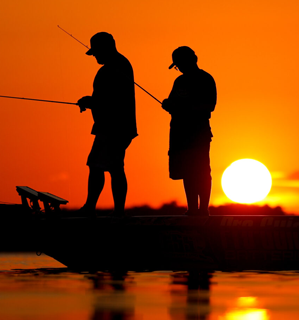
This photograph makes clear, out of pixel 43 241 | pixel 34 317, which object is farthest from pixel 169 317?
pixel 43 241

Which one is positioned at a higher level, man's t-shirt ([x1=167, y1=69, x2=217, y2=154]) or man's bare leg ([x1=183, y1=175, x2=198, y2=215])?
man's t-shirt ([x1=167, y1=69, x2=217, y2=154])

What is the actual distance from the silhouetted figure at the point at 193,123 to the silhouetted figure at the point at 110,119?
65 cm

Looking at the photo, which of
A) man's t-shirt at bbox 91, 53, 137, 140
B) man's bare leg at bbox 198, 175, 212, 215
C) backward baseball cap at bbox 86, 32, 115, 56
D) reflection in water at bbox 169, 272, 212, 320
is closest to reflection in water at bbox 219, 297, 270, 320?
reflection in water at bbox 169, 272, 212, 320

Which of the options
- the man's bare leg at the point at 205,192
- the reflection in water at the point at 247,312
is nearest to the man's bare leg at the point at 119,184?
the man's bare leg at the point at 205,192

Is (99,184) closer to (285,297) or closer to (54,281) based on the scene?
(54,281)

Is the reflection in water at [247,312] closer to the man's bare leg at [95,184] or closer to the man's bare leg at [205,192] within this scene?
the man's bare leg at [205,192]

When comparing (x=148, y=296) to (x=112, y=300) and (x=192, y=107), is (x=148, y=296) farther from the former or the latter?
(x=192, y=107)

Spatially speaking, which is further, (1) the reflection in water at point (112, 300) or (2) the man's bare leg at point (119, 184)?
(2) the man's bare leg at point (119, 184)

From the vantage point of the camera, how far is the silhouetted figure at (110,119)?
11617 millimetres

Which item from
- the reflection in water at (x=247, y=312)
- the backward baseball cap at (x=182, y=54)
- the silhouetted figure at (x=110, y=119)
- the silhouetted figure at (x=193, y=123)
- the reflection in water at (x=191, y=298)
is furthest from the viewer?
the silhouetted figure at (x=110, y=119)

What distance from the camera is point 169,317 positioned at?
7273 millimetres

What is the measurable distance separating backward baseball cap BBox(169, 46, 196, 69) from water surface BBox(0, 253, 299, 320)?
302 centimetres

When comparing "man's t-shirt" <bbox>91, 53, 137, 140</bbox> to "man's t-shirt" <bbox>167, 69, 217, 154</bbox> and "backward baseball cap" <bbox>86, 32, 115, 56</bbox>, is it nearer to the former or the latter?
"backward baseball cap" <bbox>86, 32, 115, 56</bbox>

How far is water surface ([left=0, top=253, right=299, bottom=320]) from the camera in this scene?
7.51m
